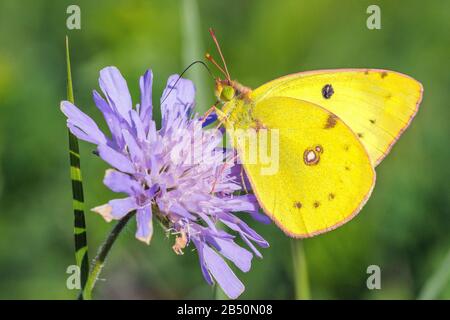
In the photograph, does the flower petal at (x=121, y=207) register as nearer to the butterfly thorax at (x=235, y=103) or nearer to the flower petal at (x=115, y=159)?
the flower petal at (x=115, y=159)

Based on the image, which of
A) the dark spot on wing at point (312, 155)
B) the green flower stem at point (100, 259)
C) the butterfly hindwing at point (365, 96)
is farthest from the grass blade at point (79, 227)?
the dark spot on wing at point (312, 155)

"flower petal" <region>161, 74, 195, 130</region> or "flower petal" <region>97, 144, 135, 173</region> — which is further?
"flower petal" <region>161, 74, 195, 130</region>

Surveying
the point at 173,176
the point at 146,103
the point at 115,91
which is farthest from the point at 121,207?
the point at 115,91

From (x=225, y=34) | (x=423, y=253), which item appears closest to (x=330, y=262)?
(x=423, y=253)

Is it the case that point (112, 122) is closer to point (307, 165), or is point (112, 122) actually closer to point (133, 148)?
point (133, 148)

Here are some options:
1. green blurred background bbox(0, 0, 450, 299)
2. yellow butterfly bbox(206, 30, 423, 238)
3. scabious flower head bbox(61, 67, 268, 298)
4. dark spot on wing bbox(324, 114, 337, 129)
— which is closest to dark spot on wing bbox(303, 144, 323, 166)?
yellow butterfly bbox(206, 30, 423, 238)

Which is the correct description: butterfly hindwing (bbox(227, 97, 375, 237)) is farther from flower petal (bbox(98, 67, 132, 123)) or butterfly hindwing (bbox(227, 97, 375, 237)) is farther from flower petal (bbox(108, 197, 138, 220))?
flower petal (bbox(108, 197, 138, 220))
